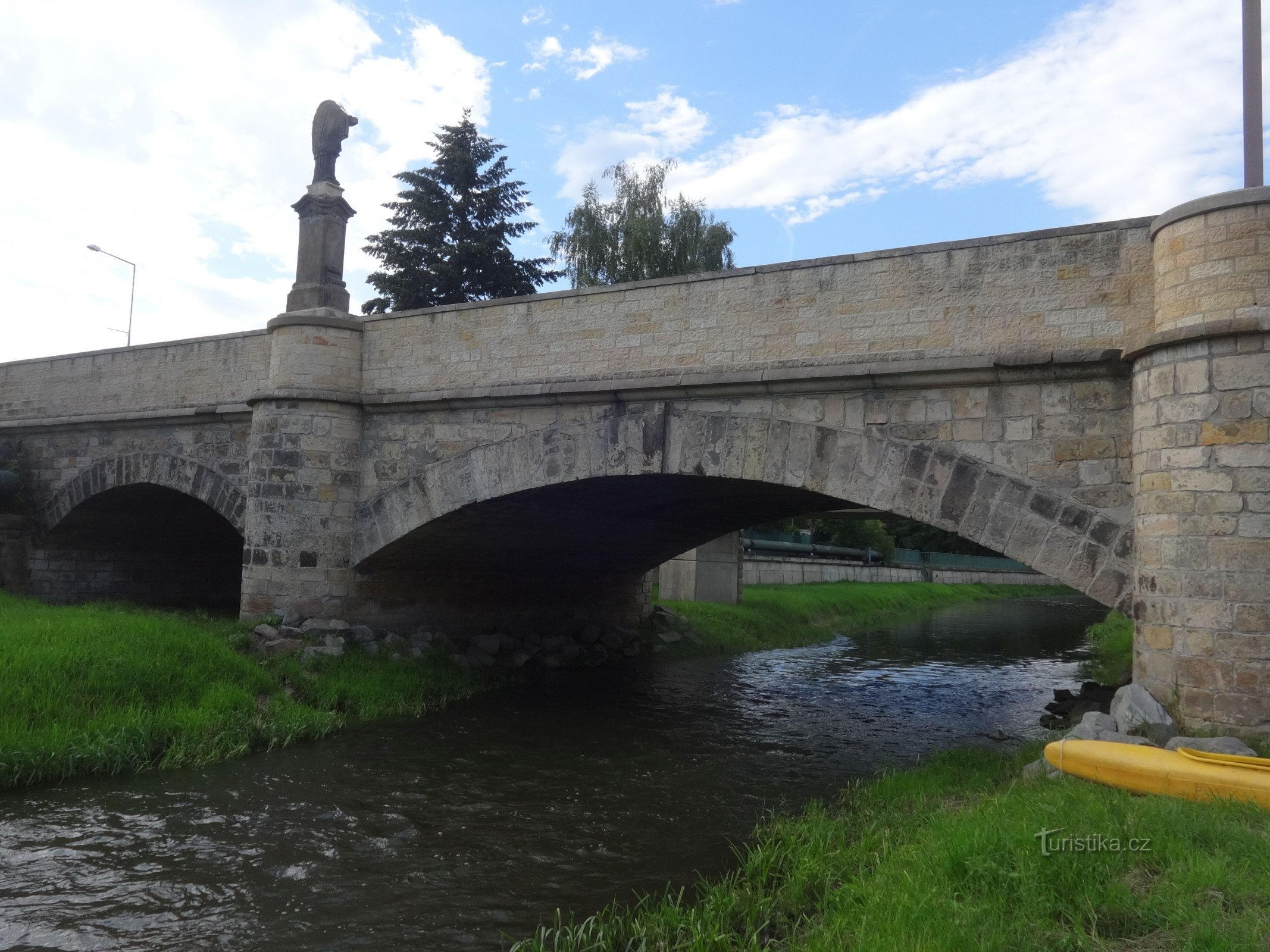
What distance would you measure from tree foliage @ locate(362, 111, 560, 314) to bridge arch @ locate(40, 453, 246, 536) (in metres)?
9.84

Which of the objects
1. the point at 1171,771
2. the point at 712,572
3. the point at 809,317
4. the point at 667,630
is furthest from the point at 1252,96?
the point at 712,572

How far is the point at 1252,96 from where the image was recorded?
6188mm

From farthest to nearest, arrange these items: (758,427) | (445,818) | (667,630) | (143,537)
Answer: (667,630)
(143,537)
(758,427)
(445,818)

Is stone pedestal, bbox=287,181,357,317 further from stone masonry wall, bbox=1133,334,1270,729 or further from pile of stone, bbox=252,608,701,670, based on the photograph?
stone masonry wall, bbox=1133,334,1270,729

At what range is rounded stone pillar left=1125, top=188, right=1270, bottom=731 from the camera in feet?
18.6

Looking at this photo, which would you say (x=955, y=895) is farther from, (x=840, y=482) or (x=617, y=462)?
(x=617, y=462)

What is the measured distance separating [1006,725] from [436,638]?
6.49 m

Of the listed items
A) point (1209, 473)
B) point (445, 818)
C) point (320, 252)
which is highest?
point (320, 252)

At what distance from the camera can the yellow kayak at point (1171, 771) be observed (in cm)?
441

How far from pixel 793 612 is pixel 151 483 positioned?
12248 millimetres

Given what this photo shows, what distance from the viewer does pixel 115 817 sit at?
612cm

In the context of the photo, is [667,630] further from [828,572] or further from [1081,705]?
[828,572]
